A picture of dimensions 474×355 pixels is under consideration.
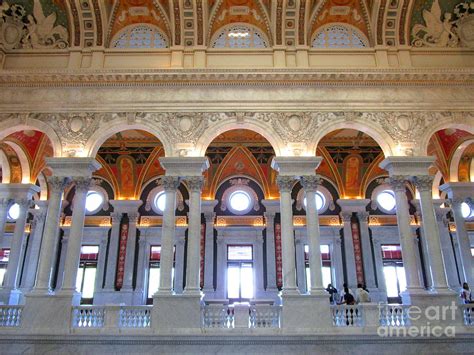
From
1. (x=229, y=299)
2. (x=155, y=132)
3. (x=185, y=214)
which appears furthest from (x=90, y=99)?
(x=229, y=299)

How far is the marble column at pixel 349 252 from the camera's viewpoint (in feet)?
56.8

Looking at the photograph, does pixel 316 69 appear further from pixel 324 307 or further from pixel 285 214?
pixel 324 307

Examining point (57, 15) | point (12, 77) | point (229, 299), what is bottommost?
point (229, 299)

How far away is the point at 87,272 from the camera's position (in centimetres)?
1808

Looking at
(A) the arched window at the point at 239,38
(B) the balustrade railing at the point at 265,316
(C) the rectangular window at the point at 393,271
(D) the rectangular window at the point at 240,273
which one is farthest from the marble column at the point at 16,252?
(C) the rectangular window at the point at 393,271

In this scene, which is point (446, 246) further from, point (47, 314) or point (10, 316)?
point (10, 316)

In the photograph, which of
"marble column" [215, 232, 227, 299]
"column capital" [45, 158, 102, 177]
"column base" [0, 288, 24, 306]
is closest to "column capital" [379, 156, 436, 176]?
"marble column" [215, 232, 227, 299]

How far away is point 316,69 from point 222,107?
10.6 ft

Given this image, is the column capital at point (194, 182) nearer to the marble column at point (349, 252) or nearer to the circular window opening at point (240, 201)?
the circular window opening at point (240, 201)

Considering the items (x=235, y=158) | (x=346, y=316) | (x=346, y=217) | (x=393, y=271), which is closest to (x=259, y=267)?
(x=346, y=217)

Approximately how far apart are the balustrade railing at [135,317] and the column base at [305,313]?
373 centimetres

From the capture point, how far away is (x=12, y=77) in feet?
44.7

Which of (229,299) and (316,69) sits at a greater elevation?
(316,69)

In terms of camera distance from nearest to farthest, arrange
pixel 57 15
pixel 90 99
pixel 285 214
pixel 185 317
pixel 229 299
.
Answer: pixel 185 317, pixel 285 214, pixel 90 99, pixel 57 15, pixel 229 299
